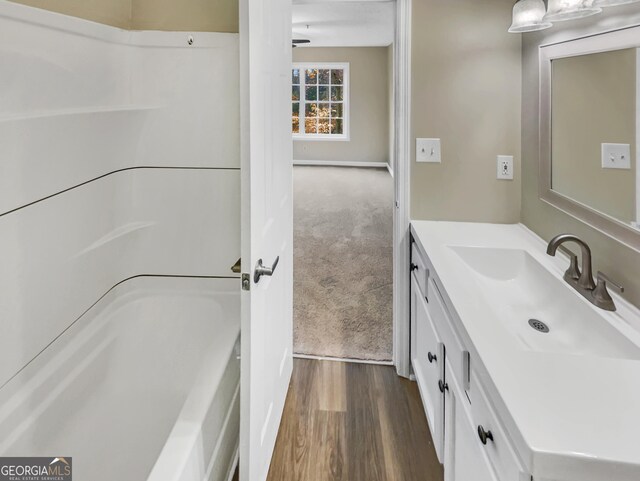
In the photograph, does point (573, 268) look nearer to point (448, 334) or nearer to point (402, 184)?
point (448, 334)

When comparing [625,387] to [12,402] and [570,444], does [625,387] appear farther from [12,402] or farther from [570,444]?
[12,402]

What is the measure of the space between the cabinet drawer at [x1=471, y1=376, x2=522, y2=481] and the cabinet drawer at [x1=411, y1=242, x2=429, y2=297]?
80cm

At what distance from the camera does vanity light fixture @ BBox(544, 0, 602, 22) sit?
146 cm

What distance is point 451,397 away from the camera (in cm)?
150

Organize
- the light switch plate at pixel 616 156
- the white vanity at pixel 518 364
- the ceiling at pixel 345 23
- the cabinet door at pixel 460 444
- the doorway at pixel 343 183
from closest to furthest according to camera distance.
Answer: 1. the white vanity at pixel 518 364
2. the cabinet door at pixel 460 444
3. the light switch plate at pixel 616 156
4. the doorway at pixel 343 183
5. the ceiling at pixel 345 23

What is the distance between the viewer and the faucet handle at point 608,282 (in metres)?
1.35

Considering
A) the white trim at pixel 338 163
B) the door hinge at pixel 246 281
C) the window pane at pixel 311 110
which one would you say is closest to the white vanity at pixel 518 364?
the door hinge at pixel 246 281

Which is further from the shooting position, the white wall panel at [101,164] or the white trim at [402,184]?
the white trim at [402,184]

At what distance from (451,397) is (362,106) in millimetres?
8734

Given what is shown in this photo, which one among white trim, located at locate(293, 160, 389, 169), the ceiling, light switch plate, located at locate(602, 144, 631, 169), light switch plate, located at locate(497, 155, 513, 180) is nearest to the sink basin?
light switch plate, located at locate(602, 144, 631, 169)

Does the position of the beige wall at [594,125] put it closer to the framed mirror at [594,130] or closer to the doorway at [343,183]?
the framed mirror at [594,130]

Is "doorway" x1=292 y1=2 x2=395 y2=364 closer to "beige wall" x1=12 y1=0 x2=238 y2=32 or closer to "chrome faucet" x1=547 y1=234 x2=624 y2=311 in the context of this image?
"chrome faucet" x1=547 y1=234 x2=624 y2=311

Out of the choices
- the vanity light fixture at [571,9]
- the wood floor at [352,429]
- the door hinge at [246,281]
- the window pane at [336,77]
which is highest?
the window pane at [336,77]

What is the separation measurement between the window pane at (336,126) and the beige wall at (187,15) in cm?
804
